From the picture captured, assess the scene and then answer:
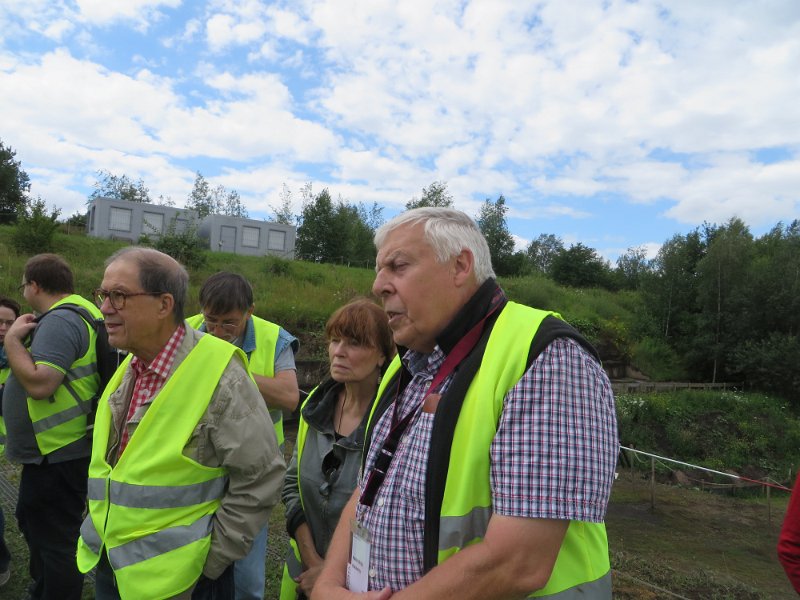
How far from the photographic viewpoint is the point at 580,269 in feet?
164

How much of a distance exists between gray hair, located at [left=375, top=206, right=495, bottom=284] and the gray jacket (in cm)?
112

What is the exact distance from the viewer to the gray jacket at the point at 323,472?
2414mm

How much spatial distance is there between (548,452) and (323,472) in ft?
4.83

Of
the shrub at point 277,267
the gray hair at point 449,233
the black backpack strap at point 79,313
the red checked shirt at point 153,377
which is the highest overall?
the shrub at point 277,267

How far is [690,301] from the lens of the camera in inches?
1404

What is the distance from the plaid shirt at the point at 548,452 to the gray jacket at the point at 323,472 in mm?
988

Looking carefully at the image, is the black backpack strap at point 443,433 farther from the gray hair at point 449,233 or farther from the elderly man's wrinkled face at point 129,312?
the elderly man's wrinkled face at point 129,312

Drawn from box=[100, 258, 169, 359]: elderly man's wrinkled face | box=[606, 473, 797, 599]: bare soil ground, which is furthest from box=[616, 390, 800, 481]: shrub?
box=[100, 258, 169, 359]: elderly man's wrinkled face

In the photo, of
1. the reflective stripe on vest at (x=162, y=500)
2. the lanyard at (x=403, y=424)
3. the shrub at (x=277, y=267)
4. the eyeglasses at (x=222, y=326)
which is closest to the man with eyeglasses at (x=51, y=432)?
the eyeglasses at (x=222, y=326)

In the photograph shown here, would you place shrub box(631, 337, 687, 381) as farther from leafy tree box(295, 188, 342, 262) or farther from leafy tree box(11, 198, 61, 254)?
leafy tree box(11, 198, 61, 254)

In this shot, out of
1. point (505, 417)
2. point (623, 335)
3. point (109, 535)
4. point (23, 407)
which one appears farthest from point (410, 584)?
point (623, 335)

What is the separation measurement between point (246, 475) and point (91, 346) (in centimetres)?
177

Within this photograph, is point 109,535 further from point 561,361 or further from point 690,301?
point 690,301

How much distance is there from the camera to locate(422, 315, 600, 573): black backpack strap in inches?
53.1
